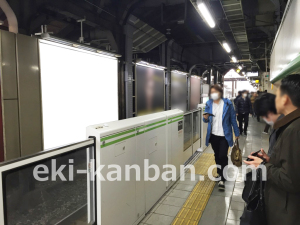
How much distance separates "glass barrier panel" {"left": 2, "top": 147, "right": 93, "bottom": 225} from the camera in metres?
2.29

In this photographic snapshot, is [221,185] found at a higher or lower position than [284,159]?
lower

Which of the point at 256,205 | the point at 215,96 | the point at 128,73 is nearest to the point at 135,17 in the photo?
the point at 128,73

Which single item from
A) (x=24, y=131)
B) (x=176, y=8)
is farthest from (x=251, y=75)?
(x=24, y=131)

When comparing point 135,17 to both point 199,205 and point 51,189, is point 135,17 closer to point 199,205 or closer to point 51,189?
point 51,189

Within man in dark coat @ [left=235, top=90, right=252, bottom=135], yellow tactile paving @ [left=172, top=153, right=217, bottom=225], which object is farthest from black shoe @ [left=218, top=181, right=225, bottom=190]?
man in dark coat @ [left=235, top=90, right=252, bottom=135]

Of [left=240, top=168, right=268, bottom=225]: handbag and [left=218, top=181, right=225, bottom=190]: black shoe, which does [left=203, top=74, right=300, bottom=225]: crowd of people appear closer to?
[left=240, top=168, right=268, bottom=225]: handbag

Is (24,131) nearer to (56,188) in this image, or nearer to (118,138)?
(56,188)

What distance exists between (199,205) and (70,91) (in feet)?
8.40

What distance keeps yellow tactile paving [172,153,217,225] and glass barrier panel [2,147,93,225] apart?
1.15 metres

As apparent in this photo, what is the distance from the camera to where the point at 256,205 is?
1.75m

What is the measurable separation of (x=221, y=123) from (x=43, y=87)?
2.64 metres

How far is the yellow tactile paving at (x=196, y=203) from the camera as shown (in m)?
2.89

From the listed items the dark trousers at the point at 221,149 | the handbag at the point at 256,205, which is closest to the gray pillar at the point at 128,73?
the dark trousers at the point at 221,149

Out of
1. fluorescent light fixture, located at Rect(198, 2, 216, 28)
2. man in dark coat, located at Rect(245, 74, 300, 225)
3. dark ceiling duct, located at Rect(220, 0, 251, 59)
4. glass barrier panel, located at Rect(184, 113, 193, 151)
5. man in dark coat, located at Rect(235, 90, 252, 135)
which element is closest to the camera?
man in dark coat, located at Rect(245, 74, 300, 225)
